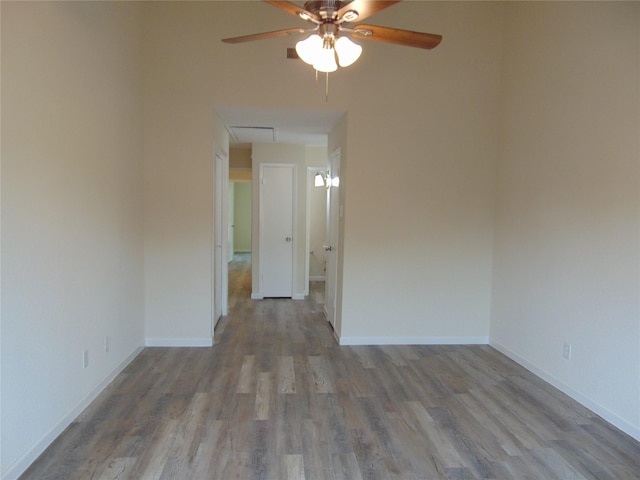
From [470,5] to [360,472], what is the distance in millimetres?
4132

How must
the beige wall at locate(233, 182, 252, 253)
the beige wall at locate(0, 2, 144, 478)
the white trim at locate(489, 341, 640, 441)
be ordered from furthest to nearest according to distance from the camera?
the beige wall at locate(233, 182, 252, 253) < the white trim at locate(489, 341, 640, 441) < the beige wall at locate(0, 2, 144, 478)

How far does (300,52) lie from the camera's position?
219 cm

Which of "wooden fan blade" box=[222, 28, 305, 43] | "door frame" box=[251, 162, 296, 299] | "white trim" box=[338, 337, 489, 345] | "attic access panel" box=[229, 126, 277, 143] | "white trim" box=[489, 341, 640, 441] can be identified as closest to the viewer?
"wooden fan blade" box=[222, 28, 305, 43]

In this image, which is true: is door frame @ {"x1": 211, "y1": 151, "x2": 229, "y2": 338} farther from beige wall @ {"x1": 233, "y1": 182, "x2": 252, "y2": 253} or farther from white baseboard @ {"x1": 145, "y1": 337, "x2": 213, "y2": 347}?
beige wall @ {"x1": 233, "y1": 182, "x2": 252, "y2": 253}

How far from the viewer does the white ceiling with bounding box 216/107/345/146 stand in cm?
394

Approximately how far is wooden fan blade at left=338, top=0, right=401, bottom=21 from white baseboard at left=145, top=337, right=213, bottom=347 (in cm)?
312

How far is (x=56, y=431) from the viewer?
2287mm

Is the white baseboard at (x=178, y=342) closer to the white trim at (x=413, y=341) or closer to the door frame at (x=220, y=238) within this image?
the door frame at (x=220, y=238)

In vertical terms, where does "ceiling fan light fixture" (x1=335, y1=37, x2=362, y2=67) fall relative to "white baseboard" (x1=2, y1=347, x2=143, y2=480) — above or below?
above

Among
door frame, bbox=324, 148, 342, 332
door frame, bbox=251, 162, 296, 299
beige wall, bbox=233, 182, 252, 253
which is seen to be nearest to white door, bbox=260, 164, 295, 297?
door frame, bbox=251, 162, 296, 299

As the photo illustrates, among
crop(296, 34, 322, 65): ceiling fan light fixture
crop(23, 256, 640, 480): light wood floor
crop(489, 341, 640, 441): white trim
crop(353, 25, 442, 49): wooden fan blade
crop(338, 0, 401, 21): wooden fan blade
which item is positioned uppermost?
crop(338, 0, 401, 21): wooden fan blade

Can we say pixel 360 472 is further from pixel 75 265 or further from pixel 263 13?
pixel 263 13

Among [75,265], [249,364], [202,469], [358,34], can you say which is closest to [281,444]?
→ [202,469]

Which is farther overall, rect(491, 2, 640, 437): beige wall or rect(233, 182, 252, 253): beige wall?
rect(233, 182, 252, 253): beige wall
